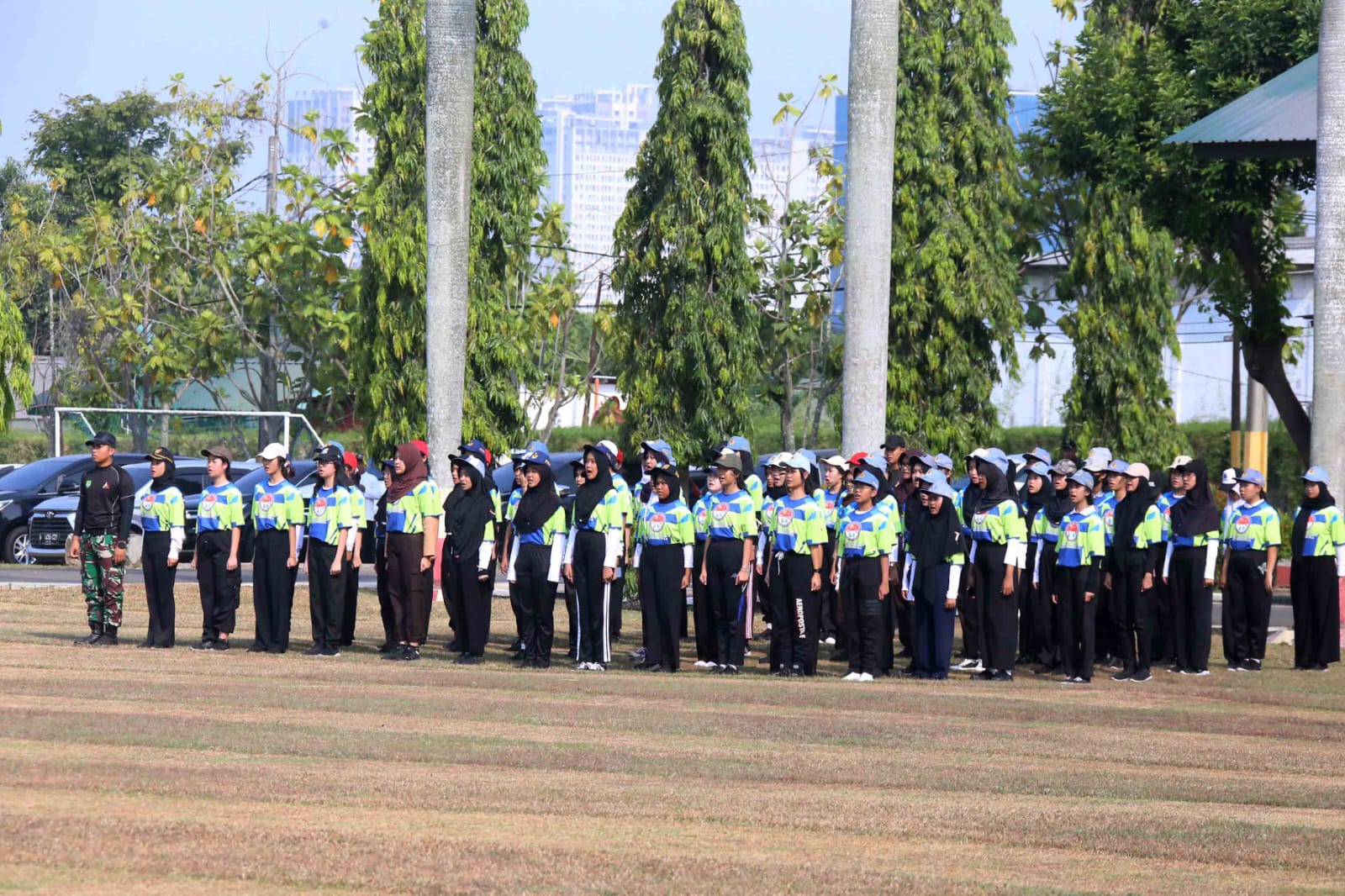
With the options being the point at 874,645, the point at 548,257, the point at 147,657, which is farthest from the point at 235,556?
the point at 548,257

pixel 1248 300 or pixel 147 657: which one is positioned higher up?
pixel 1248 300

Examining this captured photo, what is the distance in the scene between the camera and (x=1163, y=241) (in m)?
33.6

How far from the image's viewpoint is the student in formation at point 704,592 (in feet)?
53.6

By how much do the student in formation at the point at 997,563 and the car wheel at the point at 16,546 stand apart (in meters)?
17.7

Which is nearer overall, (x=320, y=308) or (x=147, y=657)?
(x=147, y=657)

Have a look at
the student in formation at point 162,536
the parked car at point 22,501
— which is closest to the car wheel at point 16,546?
the parked car at point 22,501

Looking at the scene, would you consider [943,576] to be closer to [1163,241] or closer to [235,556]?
[235,556]

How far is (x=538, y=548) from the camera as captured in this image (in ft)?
54.5

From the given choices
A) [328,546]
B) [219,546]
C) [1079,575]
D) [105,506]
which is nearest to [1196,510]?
[1079,575]

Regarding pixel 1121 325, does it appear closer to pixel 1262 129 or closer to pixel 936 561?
pixel 1262 129

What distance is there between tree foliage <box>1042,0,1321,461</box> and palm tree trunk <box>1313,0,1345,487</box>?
4382 millimetres

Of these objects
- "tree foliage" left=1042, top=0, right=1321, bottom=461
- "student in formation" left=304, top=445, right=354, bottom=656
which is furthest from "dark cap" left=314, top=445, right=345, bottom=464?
"tree foliage" left=1042, top=0, right=1321, bottom=461

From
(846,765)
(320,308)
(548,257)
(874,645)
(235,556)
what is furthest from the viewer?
(548,257)

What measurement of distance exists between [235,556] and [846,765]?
25.9 ft
